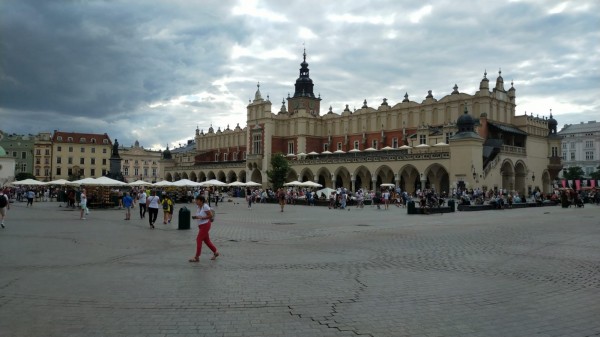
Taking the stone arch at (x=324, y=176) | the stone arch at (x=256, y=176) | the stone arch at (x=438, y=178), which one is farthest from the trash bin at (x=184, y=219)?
the stone arch at (x=256, y=176)

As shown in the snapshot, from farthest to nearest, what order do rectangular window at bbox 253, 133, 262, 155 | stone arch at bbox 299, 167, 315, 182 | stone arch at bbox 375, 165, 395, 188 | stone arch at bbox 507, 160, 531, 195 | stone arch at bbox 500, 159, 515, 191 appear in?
rectangular window at bbox 253, 133, 262, 155 < stone arch at bbox 299, 167, 315, 182 < stone arch at bbox 375, 165, 395, 188 < stone arch at bbox 507, 160, 531, 195 < stone arch at bbox 500, 159, 515, 191

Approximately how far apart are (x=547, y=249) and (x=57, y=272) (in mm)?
11198

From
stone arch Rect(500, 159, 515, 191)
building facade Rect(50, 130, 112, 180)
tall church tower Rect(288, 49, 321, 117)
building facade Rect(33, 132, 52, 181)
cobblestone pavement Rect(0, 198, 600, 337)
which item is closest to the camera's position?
cobblestone pavement Rect(0, 198, 600, 337)

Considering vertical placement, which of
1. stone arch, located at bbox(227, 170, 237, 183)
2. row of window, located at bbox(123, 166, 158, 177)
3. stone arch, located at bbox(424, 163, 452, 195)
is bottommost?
stone arch, located at bbox(424, 163, 452, 195)

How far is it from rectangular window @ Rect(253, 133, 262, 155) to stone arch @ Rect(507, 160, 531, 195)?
36335mm

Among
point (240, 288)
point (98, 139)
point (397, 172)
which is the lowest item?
point (240, 288)

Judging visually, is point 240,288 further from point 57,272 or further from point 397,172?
point 397,172

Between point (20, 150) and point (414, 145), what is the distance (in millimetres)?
78977

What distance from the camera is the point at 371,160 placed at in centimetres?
5522

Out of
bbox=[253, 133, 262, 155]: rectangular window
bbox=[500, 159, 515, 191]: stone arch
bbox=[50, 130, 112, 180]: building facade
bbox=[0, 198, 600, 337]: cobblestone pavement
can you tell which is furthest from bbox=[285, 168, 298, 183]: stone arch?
bbox=[0, 198, 600, 337]: cobblestone pavement

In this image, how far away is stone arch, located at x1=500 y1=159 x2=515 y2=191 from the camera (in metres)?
50.5

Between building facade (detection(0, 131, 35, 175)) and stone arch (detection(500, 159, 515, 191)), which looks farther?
building facade (detection(0, 131, 35, 175))

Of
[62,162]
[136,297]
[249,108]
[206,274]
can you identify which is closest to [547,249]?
[206,274]

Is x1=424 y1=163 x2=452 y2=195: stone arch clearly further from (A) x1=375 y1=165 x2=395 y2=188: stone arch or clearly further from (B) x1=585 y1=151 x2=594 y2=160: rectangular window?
(B) x1=585 y1=151 x2=594 y2=160: rectangular window
